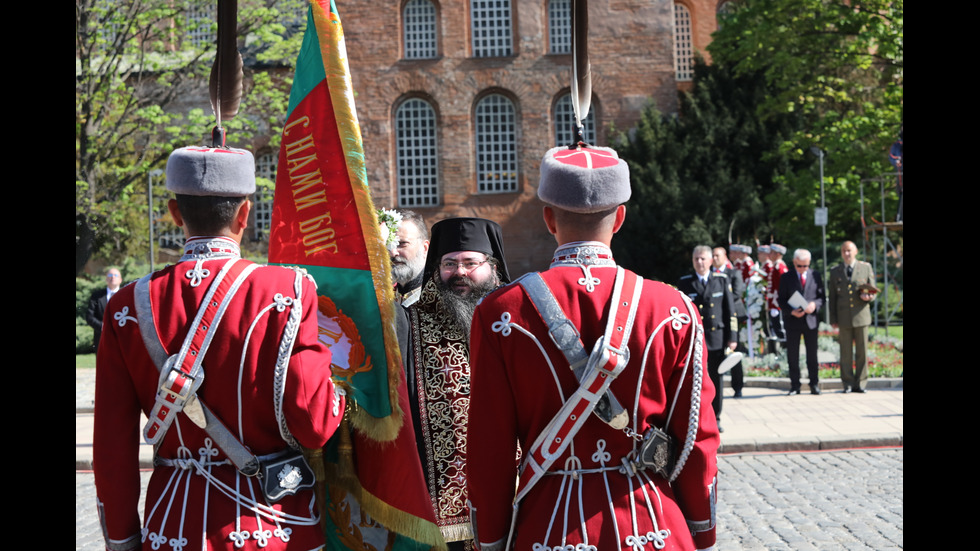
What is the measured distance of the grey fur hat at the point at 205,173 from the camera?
3256mm

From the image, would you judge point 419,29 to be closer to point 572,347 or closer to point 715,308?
point 715,308

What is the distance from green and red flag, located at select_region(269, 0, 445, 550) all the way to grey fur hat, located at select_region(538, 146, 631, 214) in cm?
99

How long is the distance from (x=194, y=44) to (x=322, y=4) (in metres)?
25.2

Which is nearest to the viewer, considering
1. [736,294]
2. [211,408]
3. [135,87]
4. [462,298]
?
[211,408]

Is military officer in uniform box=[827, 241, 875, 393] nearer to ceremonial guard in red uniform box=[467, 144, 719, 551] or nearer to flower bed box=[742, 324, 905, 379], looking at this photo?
flower bed box=[742, 324, 905, 379]

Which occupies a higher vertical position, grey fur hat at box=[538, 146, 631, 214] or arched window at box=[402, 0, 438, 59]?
arched window at box=[402, 0, 438, 59]

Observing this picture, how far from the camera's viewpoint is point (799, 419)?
1142 cm

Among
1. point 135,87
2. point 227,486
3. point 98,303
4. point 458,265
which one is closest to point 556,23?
point 135,87

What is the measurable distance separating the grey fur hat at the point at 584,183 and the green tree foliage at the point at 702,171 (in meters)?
29.2

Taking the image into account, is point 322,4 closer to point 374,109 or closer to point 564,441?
point 564,441

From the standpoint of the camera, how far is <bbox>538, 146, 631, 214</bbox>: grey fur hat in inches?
121

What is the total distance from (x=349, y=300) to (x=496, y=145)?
33.9 m

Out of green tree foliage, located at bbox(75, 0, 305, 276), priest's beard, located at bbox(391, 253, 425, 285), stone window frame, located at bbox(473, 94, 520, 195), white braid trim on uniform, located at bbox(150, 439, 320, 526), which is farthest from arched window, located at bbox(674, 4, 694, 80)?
white braid trim on uniform, located at bbox(150, 439, 320, 526)

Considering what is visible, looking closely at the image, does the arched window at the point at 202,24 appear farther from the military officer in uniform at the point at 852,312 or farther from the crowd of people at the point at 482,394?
the crowd of people at the point at 482,394
